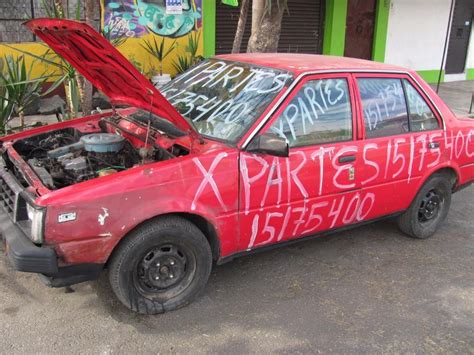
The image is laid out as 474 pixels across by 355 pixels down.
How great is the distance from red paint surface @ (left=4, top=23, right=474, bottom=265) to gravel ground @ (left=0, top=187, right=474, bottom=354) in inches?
15.5

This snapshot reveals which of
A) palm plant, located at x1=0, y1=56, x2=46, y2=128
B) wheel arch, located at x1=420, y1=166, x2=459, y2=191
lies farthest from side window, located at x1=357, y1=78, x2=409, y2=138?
palm plant, located at x1=0, y1=56, x2=46, y2=128

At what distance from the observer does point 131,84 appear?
3.32 metres

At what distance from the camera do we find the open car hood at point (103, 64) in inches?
119

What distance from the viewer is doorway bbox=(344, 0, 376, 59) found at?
13.2 m

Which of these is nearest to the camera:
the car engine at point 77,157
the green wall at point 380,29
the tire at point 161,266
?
the tire at point 161,266

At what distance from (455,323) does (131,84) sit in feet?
8.89

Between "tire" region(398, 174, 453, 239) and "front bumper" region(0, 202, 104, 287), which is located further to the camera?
"tire" region(398, 174, 453, 239)

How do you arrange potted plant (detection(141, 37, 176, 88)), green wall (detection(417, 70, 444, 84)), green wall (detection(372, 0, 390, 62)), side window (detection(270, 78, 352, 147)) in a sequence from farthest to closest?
1. green wall (detection(417, 70, 444, 84))
2. green wall (detection(372, 0, 390, 62))
3. potted plant (detection(141, 37, 176, 88))
4. side window (detection(270, 78, 352, 147))

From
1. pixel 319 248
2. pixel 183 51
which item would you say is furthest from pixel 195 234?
pixel 183 51

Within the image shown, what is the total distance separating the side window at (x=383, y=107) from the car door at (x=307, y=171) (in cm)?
17

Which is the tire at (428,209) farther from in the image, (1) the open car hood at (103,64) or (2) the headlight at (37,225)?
(2) the headlight at (37,225)

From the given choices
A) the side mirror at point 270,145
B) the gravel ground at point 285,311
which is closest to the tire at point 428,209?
the gravel ground at point 285,311

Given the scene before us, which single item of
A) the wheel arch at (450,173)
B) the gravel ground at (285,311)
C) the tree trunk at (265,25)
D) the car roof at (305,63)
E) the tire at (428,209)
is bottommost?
the gravel ground at (285,311)

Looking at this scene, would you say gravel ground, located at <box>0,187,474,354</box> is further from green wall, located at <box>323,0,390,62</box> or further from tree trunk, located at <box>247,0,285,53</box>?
green wall, located at <box>323,0,390,62</box>
